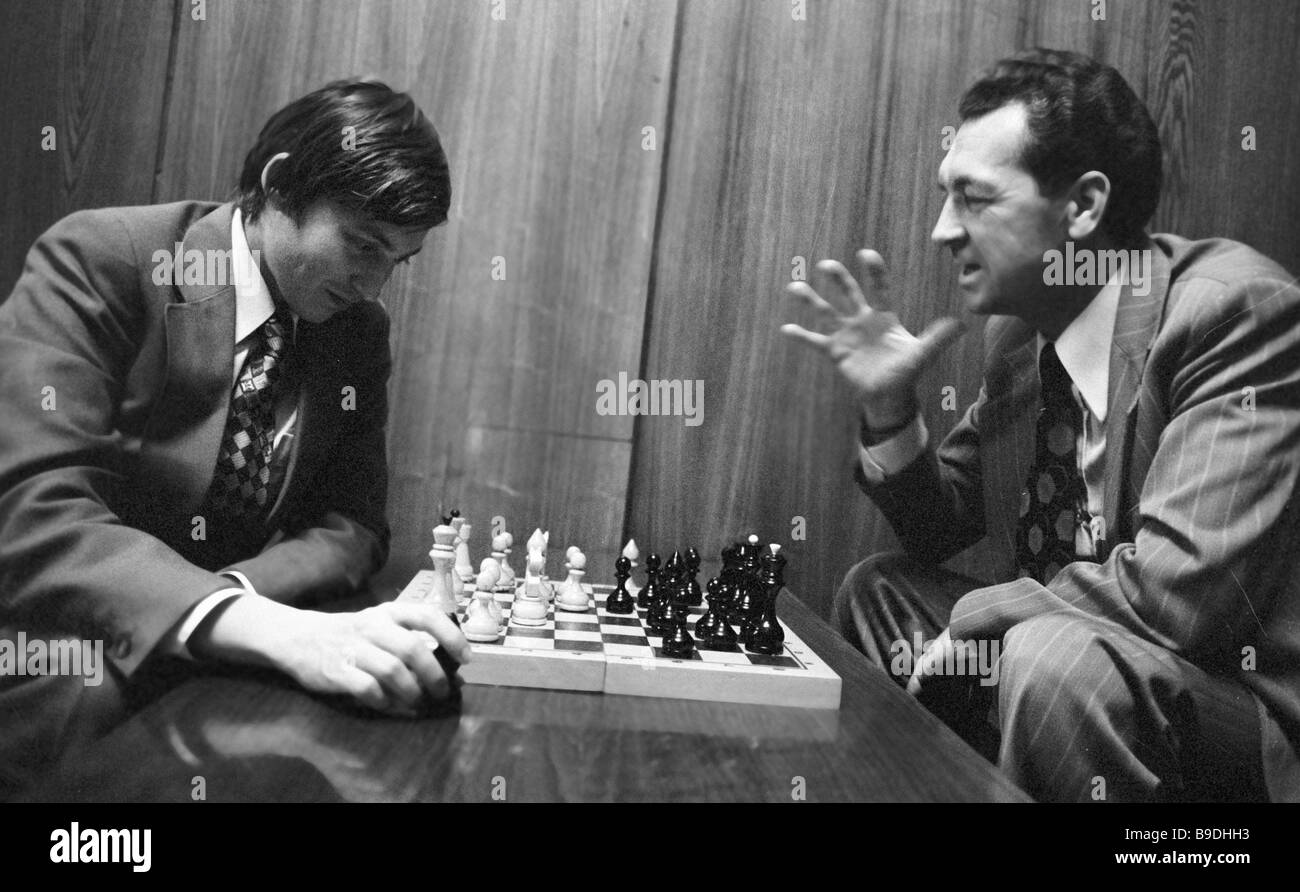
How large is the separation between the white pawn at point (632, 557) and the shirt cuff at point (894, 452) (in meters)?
0.49

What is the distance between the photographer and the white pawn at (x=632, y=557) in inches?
67.5

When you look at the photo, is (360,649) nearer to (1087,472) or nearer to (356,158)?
(356,158)

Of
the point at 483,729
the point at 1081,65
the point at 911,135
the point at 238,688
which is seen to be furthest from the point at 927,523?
the point at 238,688

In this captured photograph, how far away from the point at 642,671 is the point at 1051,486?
0.94m

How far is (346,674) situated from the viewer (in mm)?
1166

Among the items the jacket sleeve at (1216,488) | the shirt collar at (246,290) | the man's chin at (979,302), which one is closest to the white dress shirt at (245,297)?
the shirt collar at (246,290)

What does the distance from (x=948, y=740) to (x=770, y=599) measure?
0.41m

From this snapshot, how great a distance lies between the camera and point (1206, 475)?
1.63 meters

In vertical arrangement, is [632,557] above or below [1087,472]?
below

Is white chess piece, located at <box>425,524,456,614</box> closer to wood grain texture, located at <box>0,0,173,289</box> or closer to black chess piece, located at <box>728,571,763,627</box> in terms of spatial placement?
black chess piece, located at <box>728,571,763,627</box>

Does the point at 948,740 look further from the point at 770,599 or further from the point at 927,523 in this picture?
the point at 927,523

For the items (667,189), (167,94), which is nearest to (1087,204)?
(667,189)

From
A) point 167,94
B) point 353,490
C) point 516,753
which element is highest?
point 167,94

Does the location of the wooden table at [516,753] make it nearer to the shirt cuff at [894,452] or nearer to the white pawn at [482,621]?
the white pawn at [482,621]
